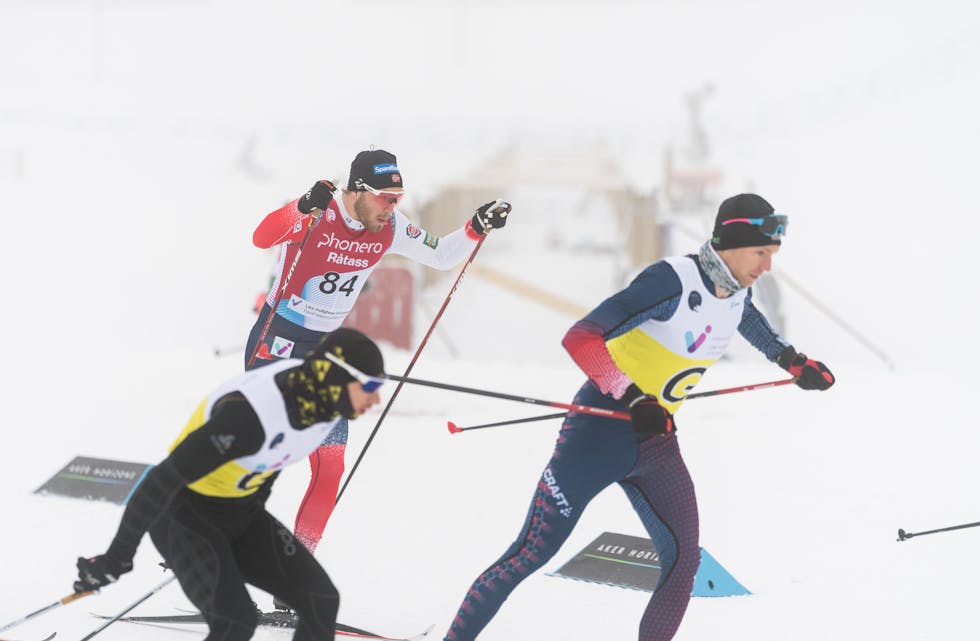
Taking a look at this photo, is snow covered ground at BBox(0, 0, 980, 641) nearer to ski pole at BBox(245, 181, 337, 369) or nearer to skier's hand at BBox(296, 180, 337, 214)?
ski pole at BBox(245, 181, 337, 369)

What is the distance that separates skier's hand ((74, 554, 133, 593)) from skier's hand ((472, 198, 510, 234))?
5.79ft

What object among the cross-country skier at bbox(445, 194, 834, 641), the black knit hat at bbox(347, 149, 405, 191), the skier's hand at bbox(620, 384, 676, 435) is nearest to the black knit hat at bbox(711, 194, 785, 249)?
the cross-country skier at bbox(445, 194, 834, 641)

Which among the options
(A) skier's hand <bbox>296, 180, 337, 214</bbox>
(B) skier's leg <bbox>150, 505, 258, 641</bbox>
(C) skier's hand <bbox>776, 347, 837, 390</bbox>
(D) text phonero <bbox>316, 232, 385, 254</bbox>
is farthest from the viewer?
(D) text phonero <bbox>316, 232, 385, 254</bbox>

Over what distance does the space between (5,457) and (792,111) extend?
28572 mm

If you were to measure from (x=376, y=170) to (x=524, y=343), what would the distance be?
6.50 metres

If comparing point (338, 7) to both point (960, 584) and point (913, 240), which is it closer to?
point (913, 240)

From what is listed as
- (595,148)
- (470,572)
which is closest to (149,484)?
(470,572)

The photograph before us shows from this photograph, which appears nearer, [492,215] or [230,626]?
[230,626]

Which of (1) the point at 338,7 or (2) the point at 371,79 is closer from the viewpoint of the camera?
(2) the point at 371,79

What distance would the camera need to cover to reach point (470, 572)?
4.07 m

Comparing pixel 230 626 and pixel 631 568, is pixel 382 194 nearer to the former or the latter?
pixel 230 626

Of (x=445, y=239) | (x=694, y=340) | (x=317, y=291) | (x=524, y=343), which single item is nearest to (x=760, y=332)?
(x=694, y=340)

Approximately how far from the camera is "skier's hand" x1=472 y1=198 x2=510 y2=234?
3648mm

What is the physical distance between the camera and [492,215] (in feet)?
12.0
